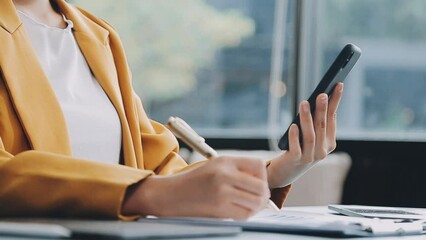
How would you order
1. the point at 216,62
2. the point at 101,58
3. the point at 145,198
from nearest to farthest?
the point at 145,198, the point at 101,58, the point at 216,62

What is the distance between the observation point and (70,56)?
1686 millimetres

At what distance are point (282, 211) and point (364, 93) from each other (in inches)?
115

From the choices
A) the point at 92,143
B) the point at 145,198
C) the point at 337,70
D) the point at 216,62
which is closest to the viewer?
the point at 145,198

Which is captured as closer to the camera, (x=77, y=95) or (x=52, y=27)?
(x=77, y=95)

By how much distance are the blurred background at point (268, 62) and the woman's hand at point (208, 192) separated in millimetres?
2936

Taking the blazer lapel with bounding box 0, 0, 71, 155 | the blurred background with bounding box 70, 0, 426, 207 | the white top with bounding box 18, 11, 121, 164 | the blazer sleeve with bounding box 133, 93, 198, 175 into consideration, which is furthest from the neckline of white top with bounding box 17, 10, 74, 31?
the blurred background with bounding box 70, 0, 426, 207

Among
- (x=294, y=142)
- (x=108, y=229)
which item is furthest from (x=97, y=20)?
(x=108, y=229)

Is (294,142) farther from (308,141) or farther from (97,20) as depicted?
(97,20)

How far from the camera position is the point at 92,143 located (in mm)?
1595

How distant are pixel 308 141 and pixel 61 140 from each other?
1.38ft

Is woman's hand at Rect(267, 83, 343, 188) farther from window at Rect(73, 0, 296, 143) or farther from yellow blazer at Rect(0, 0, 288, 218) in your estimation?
window at Rect(73, 0, 296, 143)

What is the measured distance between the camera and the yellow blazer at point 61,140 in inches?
45.0

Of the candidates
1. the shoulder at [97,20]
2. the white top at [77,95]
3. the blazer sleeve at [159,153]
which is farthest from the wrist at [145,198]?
the shoulder at [97,20]

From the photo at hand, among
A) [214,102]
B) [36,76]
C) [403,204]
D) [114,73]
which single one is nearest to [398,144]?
[403,204]
